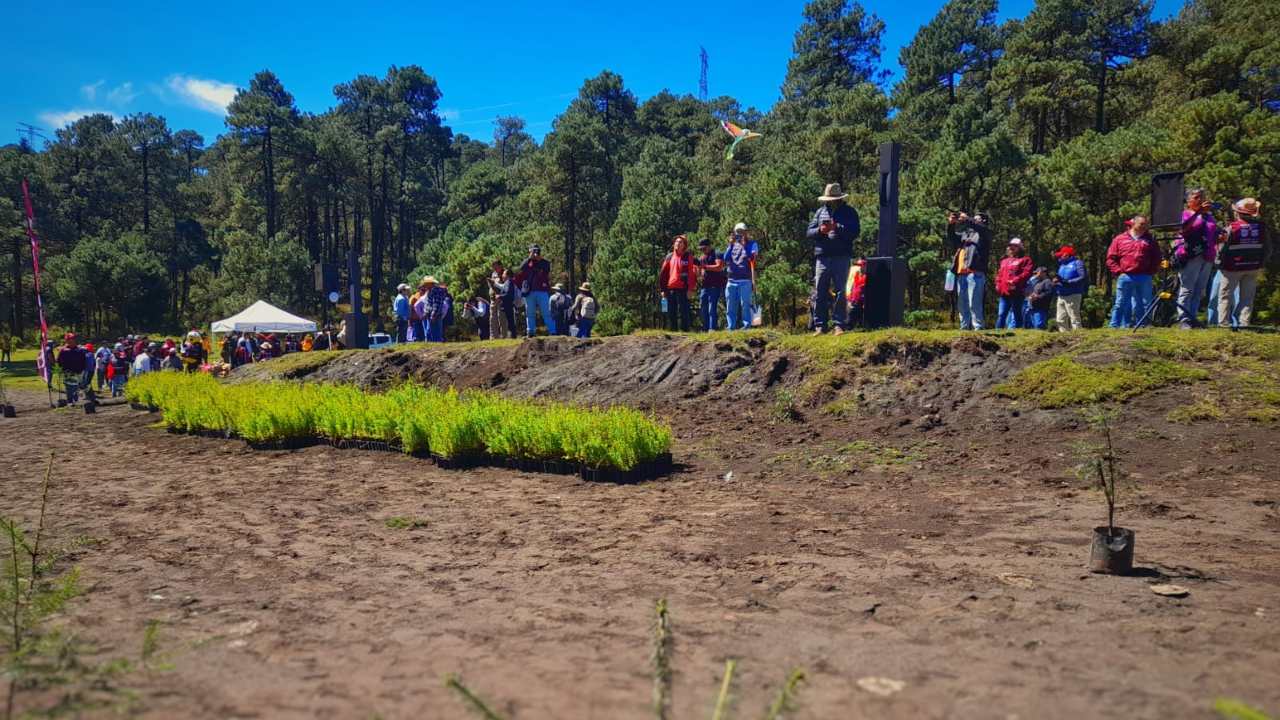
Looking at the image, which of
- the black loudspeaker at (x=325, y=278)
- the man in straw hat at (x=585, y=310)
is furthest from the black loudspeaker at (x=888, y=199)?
the black loudspeaker at (x=325, y=278)

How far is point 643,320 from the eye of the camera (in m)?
32.3

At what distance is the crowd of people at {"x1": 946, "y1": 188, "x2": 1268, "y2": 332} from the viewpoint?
9023mm

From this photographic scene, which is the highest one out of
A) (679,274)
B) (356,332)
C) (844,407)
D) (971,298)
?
(679,274)

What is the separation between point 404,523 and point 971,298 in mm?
9670

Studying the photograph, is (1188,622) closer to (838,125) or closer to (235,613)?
(235,613)

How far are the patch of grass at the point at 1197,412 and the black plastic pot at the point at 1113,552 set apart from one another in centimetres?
426

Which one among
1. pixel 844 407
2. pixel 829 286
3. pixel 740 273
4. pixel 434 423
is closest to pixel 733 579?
pixel 844 407

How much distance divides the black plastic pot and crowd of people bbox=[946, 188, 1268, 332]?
21.9 ft

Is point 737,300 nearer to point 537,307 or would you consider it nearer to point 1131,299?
point 537,307

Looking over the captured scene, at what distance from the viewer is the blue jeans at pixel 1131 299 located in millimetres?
9992

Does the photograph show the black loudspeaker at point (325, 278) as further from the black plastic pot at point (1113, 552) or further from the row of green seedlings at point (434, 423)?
the black plastic pot at point (1113, 552)

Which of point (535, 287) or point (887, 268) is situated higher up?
point (535, 287)

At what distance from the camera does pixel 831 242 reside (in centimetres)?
1088

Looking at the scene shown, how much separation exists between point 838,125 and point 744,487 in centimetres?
3044
